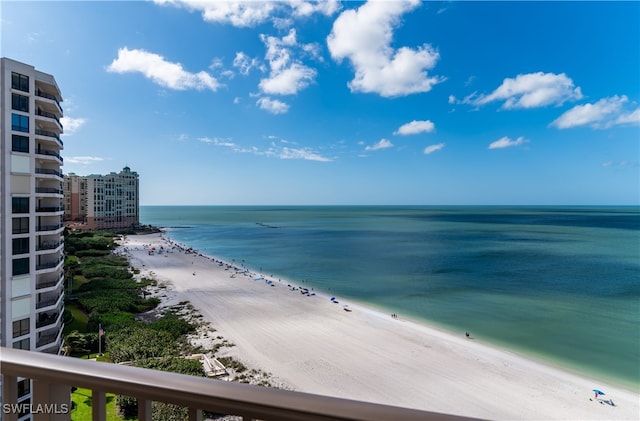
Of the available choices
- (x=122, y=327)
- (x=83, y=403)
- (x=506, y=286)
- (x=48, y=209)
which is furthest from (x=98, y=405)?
(x=506, y=286)

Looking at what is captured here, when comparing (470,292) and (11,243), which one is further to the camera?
(470,292)

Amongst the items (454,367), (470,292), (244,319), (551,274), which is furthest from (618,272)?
(244,319)

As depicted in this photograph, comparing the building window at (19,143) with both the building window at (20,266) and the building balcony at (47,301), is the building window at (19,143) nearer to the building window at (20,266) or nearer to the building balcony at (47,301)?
the building window at (20,266)

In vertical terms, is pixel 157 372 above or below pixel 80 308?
above

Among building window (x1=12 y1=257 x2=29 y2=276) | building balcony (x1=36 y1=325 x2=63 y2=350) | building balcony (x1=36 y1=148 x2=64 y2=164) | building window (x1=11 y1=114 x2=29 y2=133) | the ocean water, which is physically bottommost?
the ocean water

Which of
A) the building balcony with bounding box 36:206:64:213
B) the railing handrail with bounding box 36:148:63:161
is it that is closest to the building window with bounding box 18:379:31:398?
the building balcony with bounding box 36:206:64:213

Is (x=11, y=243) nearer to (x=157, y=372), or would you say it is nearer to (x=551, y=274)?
(x=157, y=372)

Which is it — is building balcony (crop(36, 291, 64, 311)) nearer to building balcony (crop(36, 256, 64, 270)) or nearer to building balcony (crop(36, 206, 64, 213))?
building balcony (crop(36, 256, 64, 270))
